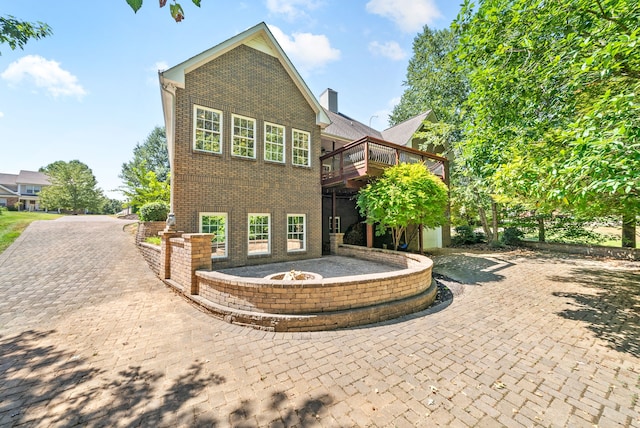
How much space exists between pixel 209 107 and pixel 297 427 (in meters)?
9.47

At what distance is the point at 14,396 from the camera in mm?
2908

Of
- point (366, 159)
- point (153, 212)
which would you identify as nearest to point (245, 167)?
point (366, 159)

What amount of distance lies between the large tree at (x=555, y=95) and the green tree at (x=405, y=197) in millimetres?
3003

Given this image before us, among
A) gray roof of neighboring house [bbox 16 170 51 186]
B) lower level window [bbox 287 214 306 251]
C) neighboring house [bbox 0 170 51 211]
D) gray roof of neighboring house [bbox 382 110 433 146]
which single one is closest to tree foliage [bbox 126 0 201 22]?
lower level window [bbox 287 214 306 251]

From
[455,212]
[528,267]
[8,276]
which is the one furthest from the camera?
[455,212]

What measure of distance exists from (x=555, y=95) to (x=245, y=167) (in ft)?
29.7

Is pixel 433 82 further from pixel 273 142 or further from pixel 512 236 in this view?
pixel 273 142

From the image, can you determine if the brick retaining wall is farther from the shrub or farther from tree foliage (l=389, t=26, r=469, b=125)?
tree foliage (l=389, t=26, r=469, b=125)

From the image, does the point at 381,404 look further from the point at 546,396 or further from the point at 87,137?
the point at 87,137

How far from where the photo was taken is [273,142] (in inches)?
399

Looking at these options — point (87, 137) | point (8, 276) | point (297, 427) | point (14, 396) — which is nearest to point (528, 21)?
point (297, 427)

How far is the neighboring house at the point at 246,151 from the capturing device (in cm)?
820

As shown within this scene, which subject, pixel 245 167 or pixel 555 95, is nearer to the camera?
pixel 555 95

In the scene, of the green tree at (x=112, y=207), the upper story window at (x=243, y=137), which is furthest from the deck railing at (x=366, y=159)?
the green tree at (x=112, y=207)
